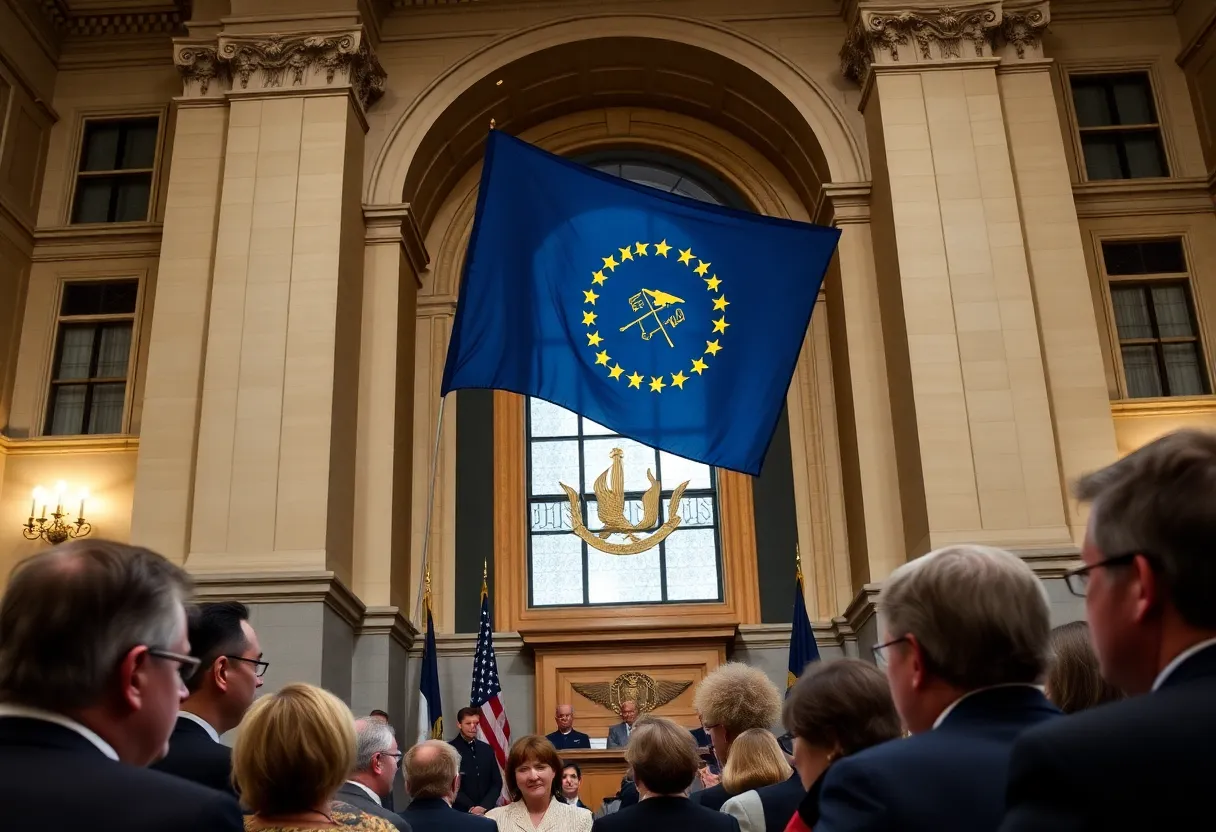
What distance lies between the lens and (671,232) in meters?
7.70

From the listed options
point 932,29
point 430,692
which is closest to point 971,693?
point 430,692

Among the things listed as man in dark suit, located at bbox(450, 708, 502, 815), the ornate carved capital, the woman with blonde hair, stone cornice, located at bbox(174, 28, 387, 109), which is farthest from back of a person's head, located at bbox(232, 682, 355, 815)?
the ornate carved capital

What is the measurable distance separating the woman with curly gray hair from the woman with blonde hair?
1.64 metres

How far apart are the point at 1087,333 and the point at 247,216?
25.5ft

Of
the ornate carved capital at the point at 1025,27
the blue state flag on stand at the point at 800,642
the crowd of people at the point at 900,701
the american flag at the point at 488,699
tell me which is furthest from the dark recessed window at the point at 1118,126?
the crowd of people at the point at 900,701

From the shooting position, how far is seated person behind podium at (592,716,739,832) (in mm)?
3607

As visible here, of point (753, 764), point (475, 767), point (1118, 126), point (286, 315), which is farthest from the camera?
point (1118, 126)

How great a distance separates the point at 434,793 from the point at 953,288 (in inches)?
308

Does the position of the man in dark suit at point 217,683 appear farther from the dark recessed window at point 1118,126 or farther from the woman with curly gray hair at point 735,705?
the dark recessed window at point 1118,126

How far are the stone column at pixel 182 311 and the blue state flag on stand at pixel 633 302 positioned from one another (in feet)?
14.5

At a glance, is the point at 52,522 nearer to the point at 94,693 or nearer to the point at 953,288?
the point at 953,288

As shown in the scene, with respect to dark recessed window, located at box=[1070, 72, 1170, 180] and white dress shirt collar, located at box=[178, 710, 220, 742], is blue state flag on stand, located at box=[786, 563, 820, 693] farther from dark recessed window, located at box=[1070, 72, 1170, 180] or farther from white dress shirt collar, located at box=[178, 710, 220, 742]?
white dress shirt collar, located at box=[178, 710, 220, 742]

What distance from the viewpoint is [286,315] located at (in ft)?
35.5

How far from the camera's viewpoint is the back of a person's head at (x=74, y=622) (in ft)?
5.81
